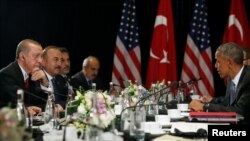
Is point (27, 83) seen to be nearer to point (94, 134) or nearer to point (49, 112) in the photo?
point (49, 112)

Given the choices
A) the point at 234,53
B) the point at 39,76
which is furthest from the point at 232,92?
the point at 39,76

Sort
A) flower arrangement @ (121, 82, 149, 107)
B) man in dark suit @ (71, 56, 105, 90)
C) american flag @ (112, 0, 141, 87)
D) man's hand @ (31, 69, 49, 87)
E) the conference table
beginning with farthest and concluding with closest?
american flag @ (112, 0, 141, 87) < man in dark suit @ (71, 56, 105, 90) < man's hand @ (31, 69, 49, 87) < flower arrangement @ (121, 82, 149, 107) < the conference table

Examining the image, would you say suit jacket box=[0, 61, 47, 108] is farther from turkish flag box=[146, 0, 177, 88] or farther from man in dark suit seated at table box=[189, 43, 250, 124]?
turkish flag box=[146, 0, 177, 88]

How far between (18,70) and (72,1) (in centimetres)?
310

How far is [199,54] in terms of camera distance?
239 inches

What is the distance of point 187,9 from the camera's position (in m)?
6.55

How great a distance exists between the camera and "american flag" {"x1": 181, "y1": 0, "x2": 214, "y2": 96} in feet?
19.6

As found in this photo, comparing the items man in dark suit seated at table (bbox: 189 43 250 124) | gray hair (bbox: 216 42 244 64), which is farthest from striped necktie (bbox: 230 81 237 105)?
gray hair (bbox: 216 42 244 64)

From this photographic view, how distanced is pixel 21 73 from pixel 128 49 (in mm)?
2866

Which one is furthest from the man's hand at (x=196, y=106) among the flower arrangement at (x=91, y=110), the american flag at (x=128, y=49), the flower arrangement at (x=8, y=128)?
the american flag at (x=128, y=49)

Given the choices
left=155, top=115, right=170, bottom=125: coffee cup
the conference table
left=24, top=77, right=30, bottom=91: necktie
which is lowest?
the conference table

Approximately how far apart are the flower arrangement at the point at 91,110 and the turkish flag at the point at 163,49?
341 centimetres

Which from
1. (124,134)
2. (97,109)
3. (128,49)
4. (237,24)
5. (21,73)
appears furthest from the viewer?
(128,49)

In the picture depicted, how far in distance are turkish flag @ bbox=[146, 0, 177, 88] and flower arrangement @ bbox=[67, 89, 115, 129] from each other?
341cm
